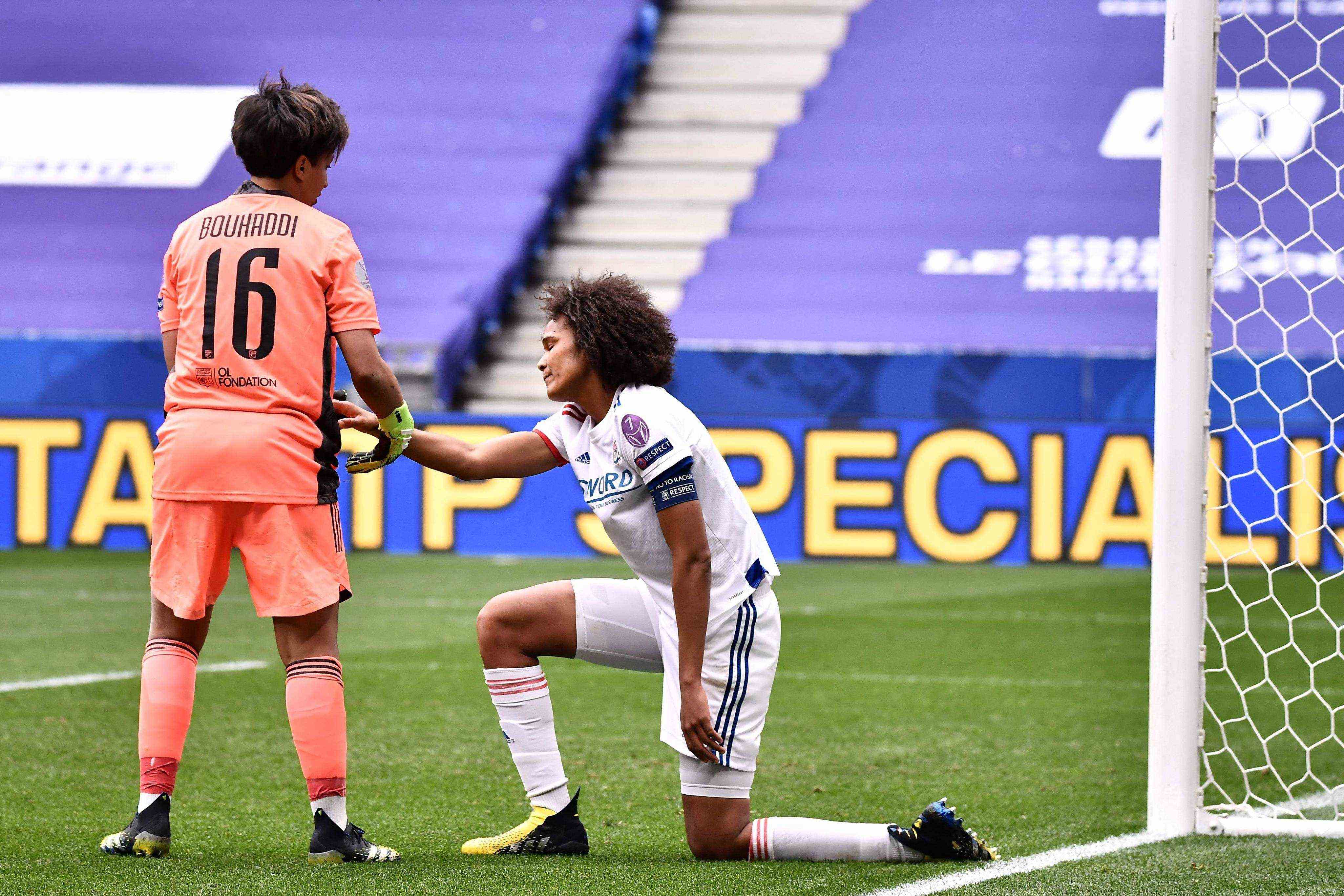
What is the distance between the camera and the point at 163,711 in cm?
329

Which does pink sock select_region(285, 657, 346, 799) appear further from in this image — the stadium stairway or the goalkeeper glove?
the stadium stairway

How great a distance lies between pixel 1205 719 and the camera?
5.70m

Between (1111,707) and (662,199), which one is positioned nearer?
(1111,707)

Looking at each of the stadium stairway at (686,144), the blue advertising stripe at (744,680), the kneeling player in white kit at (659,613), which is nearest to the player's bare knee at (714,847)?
the kneeling player in white kit at (659,613)

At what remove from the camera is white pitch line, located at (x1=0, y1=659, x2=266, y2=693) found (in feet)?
20.0

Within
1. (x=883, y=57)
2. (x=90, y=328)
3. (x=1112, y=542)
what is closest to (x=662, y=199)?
(x=883, y=57)

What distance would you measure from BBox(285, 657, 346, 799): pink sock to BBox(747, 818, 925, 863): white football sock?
0.84 metres

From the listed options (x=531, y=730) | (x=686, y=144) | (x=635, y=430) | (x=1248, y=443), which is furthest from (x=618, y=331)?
(x=686, y=144)

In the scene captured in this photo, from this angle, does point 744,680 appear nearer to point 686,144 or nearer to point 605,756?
point 605,756

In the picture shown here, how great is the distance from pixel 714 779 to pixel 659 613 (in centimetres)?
36

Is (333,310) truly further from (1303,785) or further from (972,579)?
(972,579)

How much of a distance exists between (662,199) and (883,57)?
235 cm

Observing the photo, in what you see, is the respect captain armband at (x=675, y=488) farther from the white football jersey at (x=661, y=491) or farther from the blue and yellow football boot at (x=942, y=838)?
the blue and yellow football boot at (x=942, y=838)

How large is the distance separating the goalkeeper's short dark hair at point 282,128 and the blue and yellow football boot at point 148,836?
124 cm
